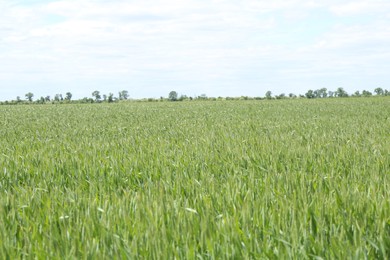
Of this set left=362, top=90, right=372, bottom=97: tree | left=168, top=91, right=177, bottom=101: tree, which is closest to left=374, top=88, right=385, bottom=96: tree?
left=362, top=90, right=372, bottom=97: tree

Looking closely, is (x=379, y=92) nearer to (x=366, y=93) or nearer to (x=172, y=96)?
(x=366, y=93)

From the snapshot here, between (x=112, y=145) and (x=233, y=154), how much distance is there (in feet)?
8.53

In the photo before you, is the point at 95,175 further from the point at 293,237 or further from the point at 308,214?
the point at 293,237

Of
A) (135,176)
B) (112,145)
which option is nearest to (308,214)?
(135,176)

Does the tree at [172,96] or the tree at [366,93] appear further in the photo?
the tree at [172,96]

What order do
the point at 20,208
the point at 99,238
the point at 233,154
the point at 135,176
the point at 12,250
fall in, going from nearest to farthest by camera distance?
the point at 12,250 → the point at 99,238 → the point at 20,208 → the point at 135,176 → the point at 233,154

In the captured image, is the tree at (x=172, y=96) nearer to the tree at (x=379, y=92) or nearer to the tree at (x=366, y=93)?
the tree at (x=366, y=93)

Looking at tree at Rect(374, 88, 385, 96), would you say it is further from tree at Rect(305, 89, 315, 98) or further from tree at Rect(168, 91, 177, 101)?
tree at Rect(168, 91, 177, 101)

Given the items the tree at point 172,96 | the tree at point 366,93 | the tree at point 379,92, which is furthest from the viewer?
the tree at point 172,96

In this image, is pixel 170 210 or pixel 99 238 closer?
pixel 99 238

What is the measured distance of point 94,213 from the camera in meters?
3.29

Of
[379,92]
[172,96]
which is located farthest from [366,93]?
[172,96]

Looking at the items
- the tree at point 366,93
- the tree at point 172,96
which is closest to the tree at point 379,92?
the tree at point 366,93

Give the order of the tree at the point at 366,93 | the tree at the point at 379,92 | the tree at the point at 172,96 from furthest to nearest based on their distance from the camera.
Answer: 1. the tree at the point at 172,96
2. the tree at the point at 379,92
3. the tree at the point at 366,93
